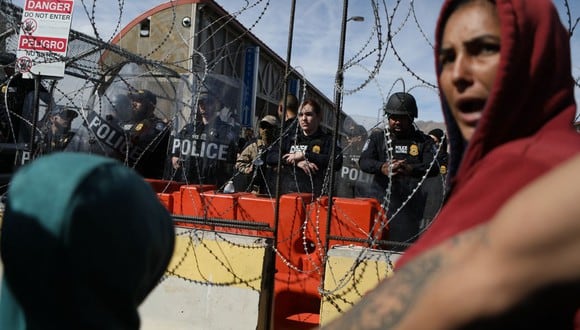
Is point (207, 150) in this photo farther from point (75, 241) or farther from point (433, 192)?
point (75, 241)

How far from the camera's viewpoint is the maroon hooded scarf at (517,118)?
79cm

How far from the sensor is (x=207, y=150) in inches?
255

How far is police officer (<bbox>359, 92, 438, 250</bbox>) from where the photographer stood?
194 inches

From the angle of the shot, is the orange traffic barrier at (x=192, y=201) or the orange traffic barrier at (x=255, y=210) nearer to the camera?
the orange traffic barrier at (x=255, y=210)

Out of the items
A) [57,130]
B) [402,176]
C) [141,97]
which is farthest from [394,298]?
[57,130]

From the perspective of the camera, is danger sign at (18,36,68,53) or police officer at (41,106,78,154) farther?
police officer at (41,106,78,154)

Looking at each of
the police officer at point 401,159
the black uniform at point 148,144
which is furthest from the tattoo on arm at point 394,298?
the black uniform at point 148,144

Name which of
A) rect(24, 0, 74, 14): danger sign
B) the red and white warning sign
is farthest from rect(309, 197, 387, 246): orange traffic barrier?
rect(24, 0, 74, 14): danger sign

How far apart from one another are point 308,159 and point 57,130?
373 centimetres

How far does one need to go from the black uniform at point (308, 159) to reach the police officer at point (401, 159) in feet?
1.25

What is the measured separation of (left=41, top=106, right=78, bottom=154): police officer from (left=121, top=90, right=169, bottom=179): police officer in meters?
0.78

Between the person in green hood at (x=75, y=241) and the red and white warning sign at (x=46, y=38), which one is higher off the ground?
the red and white warning sign at (x=46, y=38)

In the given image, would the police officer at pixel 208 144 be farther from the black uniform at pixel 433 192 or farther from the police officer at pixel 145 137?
the black uniform at pixel 433 192

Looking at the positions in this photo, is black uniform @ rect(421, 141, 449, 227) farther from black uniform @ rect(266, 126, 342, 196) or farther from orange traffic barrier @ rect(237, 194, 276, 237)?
orange traffic barrier @ rect(237, 194, 276, 237)
